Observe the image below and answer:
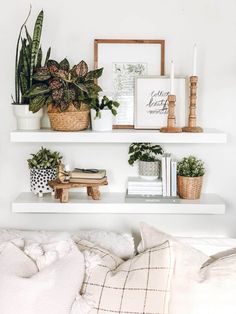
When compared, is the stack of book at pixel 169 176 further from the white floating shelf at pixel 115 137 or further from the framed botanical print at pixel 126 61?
the framed botanical print at pixel 126 61

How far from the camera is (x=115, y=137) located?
2219 millimetres

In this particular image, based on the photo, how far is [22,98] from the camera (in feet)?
7.50

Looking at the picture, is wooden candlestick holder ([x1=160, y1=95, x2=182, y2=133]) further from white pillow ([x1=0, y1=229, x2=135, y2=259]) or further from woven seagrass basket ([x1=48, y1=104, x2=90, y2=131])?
white pillow ([x1=0, y1=229, x2=135, y2=259])

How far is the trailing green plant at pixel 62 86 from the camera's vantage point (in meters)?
2.14

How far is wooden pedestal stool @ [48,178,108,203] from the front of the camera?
2248 millimetres

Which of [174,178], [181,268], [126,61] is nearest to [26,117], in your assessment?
[126,61]

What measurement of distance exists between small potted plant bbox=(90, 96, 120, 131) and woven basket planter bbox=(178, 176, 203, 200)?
44 centimetres

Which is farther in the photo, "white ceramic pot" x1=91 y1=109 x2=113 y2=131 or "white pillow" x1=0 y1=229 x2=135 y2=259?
"white ceramic pot" x1=91 y1=109 x2=113 y2=131

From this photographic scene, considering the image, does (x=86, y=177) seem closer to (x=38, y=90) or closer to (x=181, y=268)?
(x=38, y=90)

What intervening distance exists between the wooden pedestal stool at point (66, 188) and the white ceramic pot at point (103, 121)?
9.7 inches

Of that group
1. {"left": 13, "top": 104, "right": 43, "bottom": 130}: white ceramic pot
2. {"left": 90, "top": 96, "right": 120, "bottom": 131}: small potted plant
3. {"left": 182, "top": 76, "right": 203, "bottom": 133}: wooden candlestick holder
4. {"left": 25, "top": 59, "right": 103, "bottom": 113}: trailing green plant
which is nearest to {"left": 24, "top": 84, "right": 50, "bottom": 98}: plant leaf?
{"left": 25, "top": 59, "right": 103, "bottom": 113}: trailing green plant

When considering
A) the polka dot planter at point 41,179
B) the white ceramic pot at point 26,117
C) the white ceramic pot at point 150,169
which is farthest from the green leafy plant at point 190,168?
the white ceramic pot at point 26,117

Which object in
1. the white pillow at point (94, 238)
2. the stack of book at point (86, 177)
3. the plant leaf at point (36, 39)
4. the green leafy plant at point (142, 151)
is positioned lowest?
the white pillow at point (94, 238)

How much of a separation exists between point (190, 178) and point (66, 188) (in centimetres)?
59
